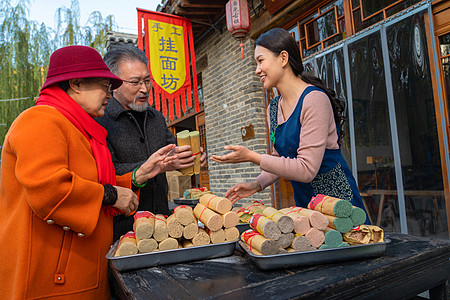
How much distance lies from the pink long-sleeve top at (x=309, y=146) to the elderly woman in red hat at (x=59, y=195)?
684 mm

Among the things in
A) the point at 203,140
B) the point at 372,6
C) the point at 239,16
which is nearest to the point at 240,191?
the point at 372,6

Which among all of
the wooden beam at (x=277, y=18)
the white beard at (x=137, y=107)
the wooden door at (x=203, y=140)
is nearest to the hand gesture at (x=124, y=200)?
the white beard at (x=137, y=107)

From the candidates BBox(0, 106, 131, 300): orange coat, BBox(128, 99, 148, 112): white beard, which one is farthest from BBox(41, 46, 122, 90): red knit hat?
BBox(128, 99, 148, 112): white beard

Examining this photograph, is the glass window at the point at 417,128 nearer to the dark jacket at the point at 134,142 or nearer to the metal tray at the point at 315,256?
the metal tray at the point at 315,256

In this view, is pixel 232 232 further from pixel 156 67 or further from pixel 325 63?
pixel 156 67

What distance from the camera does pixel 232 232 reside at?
3.91 feet

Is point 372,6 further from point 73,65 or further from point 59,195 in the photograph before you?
point 59,195

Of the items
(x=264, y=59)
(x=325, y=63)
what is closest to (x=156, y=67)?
(x=325, y=63)

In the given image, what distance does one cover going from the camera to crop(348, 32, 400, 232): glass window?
10.8 feet

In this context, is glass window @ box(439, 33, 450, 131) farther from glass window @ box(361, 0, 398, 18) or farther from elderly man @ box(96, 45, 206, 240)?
elderly man @ box(96, 45, 206, 240)

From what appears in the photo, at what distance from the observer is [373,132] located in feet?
11.3

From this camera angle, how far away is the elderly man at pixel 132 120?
183 centimetres

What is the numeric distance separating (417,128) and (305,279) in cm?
277

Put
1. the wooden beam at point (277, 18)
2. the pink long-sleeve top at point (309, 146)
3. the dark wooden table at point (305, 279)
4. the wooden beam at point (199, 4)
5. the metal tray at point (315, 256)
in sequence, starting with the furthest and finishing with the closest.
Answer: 1. the wooden beam at point (199, 4)
2. the wooden beam at point (277, 18)
3. the pink long-sleeve top at point (309, 146)
4. the metal tray at point (315, 256)
5. the dark wooden table at point (305, 279)
